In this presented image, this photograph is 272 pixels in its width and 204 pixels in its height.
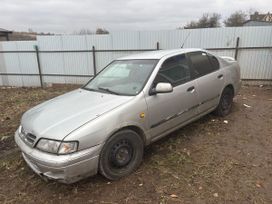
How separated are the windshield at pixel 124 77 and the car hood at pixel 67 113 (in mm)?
198

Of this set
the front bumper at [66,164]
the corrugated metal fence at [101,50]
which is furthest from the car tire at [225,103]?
the corrugated metal fence at [101,50]

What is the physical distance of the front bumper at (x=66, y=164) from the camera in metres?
2.62

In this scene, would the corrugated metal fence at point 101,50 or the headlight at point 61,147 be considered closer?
the headlight at point 61,147

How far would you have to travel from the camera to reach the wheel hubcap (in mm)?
3059

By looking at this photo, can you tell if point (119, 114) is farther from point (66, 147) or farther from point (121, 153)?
point (66, 147)

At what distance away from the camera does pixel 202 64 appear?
14.7ft

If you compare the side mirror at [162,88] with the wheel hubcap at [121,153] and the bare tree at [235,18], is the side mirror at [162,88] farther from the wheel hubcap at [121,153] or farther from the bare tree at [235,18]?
the bare tree at [235,18]

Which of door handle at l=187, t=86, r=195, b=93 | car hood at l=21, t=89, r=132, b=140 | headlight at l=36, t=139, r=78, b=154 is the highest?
door handle at l=187, t=86, r=195, b=93

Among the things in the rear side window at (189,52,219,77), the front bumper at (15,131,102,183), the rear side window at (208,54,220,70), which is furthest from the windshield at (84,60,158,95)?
the rear side window at (208,54,220,70)

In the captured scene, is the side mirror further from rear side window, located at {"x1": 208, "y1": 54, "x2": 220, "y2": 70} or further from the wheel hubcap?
rear side window, located at {"x1": 208, "y1": 54, "x2": 220, "y2": 70}

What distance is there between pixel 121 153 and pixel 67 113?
2.94 feet

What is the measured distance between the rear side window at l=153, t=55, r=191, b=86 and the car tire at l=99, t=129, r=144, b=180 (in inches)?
37.0

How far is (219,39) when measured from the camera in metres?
9.18

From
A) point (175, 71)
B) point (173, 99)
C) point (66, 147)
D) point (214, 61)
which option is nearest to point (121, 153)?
point (66, 147)
